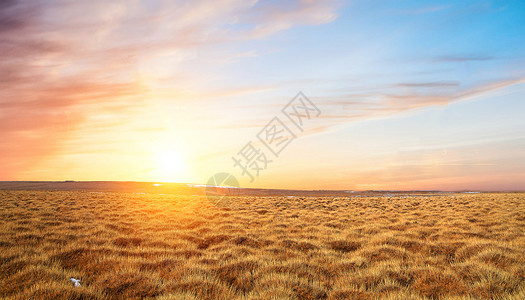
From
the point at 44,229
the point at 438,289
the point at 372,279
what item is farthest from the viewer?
the point at 44,229

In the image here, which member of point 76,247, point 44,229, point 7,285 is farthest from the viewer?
point 44,229

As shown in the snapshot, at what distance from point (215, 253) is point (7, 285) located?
219 inches

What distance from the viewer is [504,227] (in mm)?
15891

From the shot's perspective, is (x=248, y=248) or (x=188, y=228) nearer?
(x=248, y=248)

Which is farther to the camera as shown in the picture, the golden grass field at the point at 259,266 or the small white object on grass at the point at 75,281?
the small white object on grass at the point at 75,281


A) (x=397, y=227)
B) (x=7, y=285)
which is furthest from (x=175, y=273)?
(x=397, y=227)

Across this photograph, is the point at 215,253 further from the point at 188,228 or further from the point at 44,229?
the point at 44,229

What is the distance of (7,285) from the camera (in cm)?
614

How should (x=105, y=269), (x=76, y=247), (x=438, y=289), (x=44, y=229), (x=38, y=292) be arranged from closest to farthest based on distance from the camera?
1. (x=38, y=292)
2. (x=438, y=289)
3. (x=105, y=269)
4. (x=76, y=247)
5. (x=44, y=229)

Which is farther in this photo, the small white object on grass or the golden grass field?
the small white object on grass

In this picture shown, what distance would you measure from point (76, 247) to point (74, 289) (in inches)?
183

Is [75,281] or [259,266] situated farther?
[259,266]

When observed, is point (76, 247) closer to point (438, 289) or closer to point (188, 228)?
point (188, 228)

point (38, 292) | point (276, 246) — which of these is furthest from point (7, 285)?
point (276, 246)
